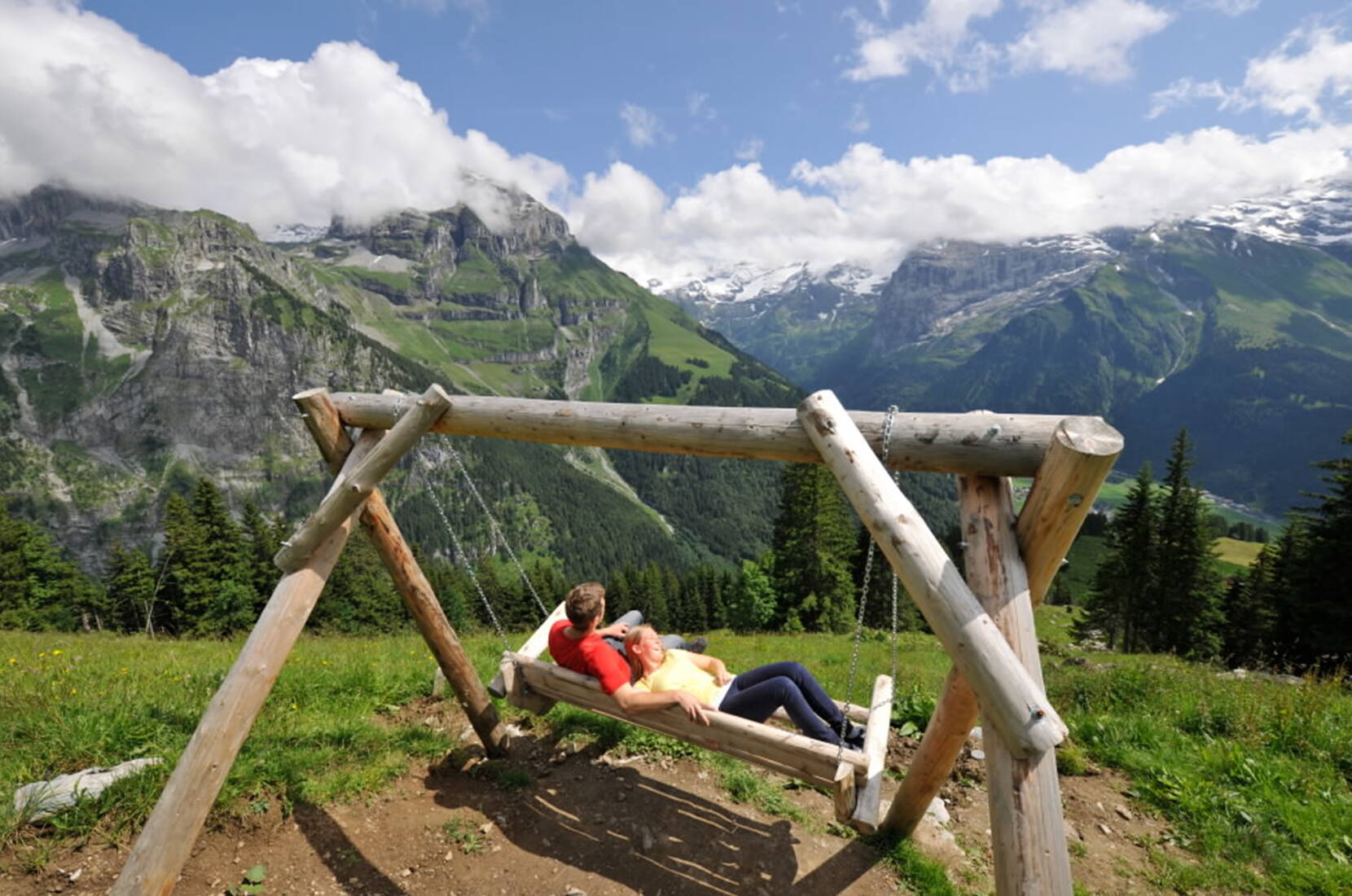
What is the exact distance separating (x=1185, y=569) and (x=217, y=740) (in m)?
41.3

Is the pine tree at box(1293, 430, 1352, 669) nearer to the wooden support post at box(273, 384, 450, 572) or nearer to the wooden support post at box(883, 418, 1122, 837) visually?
the wooden support post at box(883, 418, 1122, 837)

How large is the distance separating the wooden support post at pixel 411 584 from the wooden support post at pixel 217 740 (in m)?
0.57

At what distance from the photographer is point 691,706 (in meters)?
5.18

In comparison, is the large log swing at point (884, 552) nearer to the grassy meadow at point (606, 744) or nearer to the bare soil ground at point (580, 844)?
the bare soil ground at point (580, 844)

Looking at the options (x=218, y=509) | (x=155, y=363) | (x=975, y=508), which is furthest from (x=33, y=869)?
(x=155, y=363)

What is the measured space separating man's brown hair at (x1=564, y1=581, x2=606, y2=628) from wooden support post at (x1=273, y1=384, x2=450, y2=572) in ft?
6.81

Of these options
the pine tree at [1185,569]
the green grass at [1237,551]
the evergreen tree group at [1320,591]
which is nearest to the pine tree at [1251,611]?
the pine tree at [1185,569]

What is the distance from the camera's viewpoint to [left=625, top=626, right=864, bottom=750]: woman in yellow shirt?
217 inches

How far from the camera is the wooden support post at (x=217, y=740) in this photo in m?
4.45

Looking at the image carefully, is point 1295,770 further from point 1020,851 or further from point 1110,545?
point 1110,545

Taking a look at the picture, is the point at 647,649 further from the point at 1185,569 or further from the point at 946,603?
the point at 1185,569

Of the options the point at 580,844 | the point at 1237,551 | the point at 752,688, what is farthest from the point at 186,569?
the point at 1237,551

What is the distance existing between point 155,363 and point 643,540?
533ft

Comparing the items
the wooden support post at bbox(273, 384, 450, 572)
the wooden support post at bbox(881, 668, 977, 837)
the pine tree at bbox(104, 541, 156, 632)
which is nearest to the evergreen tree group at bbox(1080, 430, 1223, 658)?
the wooden support post at bbox(881, 668, 977, 837)
